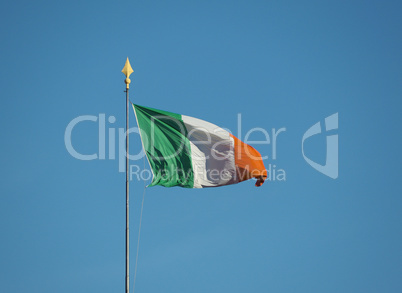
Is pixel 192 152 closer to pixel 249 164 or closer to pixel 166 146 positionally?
pixel 166 146

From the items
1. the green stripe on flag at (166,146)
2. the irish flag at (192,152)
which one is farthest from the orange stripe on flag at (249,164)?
the green stripe on flag at (166,146)

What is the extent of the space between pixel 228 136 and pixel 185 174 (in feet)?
11.0

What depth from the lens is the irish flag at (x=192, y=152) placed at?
3697 centimetres

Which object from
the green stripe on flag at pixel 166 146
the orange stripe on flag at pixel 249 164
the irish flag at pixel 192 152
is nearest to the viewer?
the green stripe on flag at pixel 166 146

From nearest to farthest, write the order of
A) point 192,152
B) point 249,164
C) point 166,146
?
point 166,146
point 192,152
point 249,164

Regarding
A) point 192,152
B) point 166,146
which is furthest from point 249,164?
point 166,146

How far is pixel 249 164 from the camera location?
126ft

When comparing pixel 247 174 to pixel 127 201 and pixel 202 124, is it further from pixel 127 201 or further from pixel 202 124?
pixel 127 201

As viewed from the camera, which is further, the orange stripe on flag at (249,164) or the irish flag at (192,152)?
the orange stripe on flag at (249,164)

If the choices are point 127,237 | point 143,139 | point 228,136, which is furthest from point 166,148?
point 127,237

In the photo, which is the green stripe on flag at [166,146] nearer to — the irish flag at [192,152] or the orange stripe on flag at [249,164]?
the irish flag at [192,152]

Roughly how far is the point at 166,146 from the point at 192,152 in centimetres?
154

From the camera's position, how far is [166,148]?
37375 mm

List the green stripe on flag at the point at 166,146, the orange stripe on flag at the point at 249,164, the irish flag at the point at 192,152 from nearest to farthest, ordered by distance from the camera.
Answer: the green stripe on flag at the point at 166,146 → the irish flag at the point at 192,152 → the orange stripe on flag at the point at 249,164
